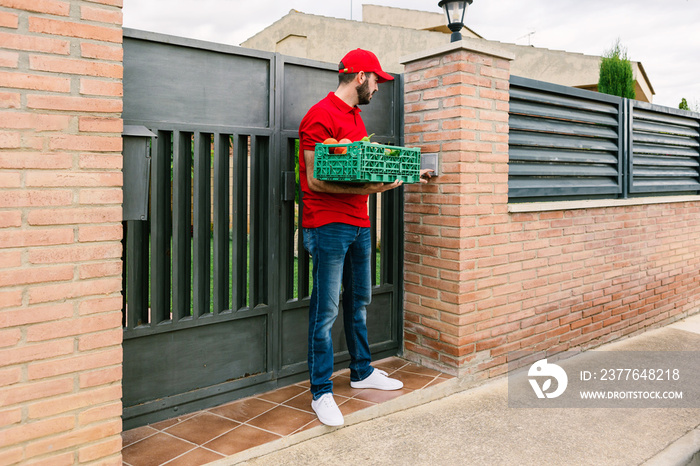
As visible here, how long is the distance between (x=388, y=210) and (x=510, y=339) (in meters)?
1.46

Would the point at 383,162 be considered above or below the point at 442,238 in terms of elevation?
above

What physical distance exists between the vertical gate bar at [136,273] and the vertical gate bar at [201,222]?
12.2 inches

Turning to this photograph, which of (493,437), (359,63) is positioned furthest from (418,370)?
(359,63)

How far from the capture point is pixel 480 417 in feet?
12.1

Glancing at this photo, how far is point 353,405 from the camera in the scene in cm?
362

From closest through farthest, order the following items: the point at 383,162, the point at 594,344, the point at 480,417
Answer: the point at 383,162 < the point at 480,417 < the point at 594,344

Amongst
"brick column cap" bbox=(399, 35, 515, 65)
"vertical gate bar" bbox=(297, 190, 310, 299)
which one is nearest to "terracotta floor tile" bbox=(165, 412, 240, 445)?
"vertical gate bar" bbox=(297, 190, 310, 299)

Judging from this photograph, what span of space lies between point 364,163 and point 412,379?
1905 mm

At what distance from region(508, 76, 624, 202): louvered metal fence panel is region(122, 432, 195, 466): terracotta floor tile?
3048mm

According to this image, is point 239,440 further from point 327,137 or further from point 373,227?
point 373,227

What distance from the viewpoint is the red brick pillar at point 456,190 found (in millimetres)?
4098

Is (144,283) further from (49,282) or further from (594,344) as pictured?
(594,344)

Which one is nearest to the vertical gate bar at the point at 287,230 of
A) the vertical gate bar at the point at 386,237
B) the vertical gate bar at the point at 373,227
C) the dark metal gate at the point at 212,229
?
the dark metal gate at the point at 212,229

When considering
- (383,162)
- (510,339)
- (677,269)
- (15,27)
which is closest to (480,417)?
(510,339)
